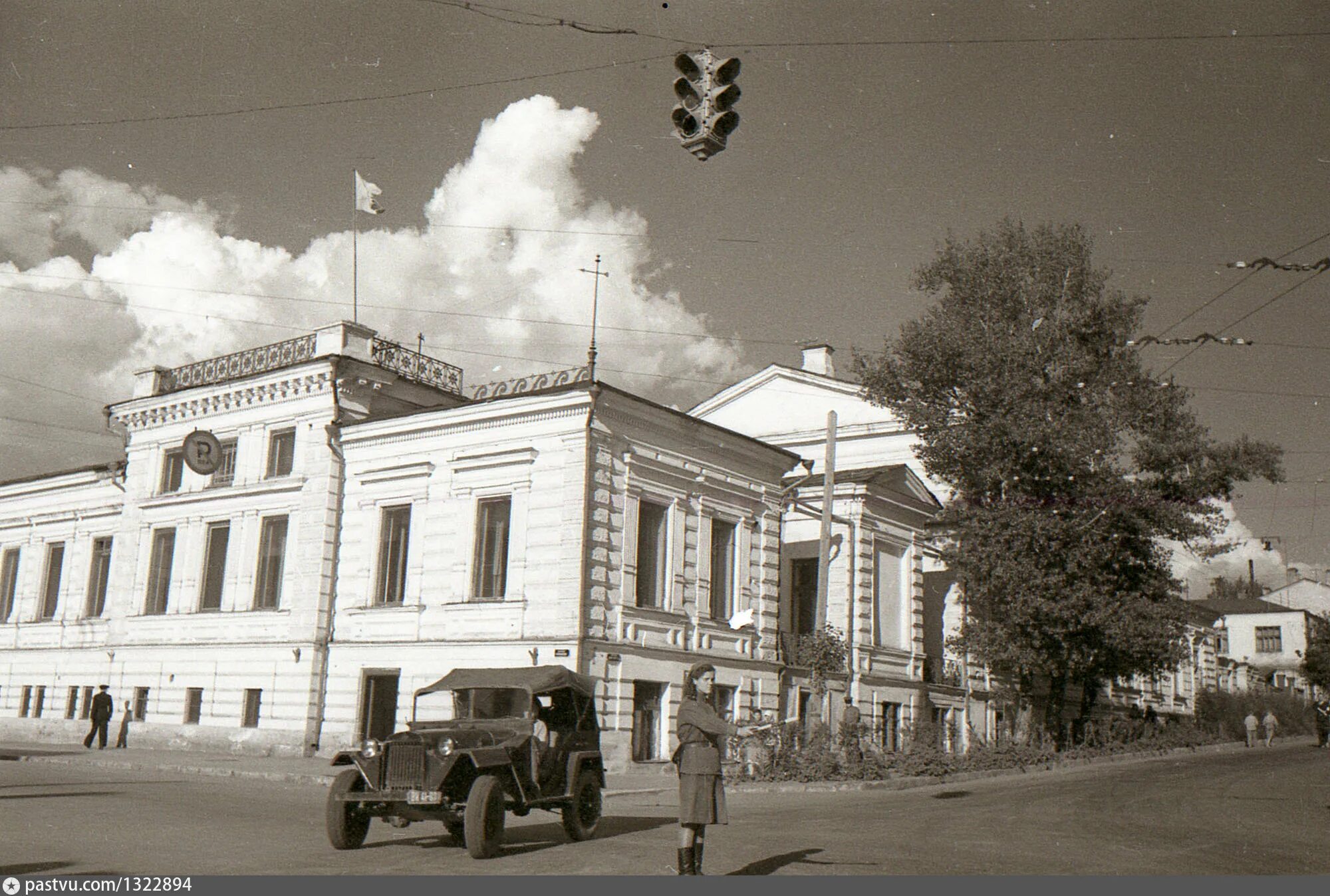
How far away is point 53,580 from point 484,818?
30.7 meters

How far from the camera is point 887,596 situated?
113 ft

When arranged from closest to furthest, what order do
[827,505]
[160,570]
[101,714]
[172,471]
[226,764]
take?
1. [226,764]
2. [827,505]
3. [101,714]
4. [160,570]
5. [172,471]

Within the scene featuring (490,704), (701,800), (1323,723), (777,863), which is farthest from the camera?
(1323,723)

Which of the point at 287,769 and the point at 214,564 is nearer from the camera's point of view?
the point at 287,769

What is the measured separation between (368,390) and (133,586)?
30.3 feet

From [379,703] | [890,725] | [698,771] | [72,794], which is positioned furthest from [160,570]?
[698,771]

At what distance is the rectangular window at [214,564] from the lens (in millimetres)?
31297

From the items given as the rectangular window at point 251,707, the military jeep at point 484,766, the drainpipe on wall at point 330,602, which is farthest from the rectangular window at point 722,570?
the military jeep at point 484,766

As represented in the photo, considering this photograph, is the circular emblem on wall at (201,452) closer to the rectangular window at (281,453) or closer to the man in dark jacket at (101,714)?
the rectangular window at (281,453)

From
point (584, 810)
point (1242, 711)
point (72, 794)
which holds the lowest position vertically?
point (72, 794)

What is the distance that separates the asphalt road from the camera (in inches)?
424

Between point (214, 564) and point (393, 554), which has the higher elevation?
point (393, 554)

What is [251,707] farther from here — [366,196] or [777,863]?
[777,863]

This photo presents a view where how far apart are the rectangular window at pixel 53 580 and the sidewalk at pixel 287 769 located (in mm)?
6124
